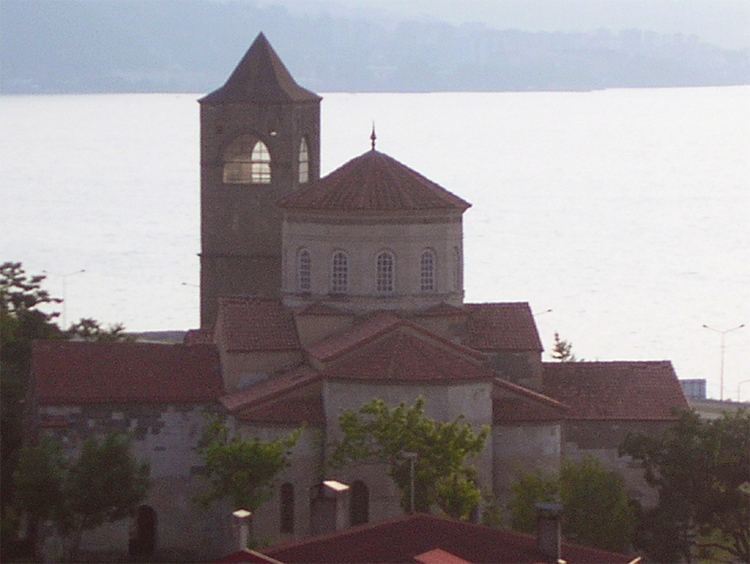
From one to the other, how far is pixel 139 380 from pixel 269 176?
14.2 m

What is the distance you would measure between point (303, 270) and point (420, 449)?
713cm

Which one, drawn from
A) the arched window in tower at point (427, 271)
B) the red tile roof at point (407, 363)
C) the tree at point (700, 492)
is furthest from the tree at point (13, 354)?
the tree at point (700, 492)

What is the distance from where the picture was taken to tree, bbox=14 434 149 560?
42.8 meters

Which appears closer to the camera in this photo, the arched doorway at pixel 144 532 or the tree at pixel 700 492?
the tree at pixel 700 492

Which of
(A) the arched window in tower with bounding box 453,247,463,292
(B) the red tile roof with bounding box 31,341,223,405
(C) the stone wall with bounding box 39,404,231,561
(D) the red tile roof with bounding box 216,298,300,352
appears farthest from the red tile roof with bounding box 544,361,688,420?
(C) the stone wall with bounding box 39,404,231,561

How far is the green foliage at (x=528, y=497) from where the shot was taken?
40625 mm

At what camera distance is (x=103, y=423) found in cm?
4528

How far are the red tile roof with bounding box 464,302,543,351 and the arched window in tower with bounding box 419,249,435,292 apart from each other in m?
0.96

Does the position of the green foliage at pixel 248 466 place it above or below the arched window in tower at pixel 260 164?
below

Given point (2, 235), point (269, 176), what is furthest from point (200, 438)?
point (2, 235)

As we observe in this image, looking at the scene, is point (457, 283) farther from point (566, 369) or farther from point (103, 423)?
point (103, 423)

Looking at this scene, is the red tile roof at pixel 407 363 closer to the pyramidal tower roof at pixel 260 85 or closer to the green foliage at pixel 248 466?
the green foliage at pixel 248 466

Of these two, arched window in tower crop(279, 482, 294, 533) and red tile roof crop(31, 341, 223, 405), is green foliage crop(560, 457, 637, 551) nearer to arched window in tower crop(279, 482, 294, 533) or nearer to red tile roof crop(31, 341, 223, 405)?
arched window in tower crop(279, 482, 294, 533)

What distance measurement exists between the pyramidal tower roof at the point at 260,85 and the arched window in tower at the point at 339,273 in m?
12.9
